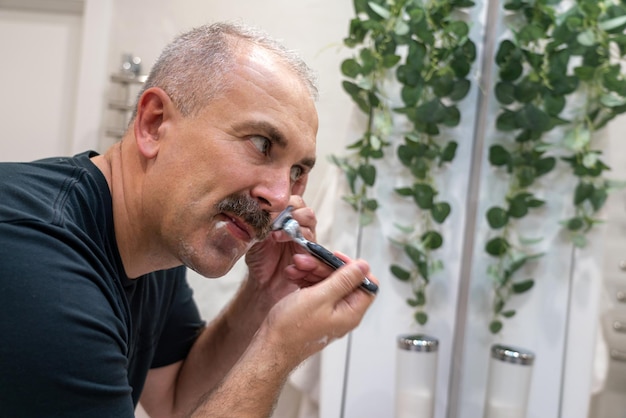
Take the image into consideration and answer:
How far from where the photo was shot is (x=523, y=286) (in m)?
1.36

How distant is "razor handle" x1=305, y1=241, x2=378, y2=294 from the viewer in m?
0.78

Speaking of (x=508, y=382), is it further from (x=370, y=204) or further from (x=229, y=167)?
(x=229, y=167)

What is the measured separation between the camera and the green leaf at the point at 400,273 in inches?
57.5

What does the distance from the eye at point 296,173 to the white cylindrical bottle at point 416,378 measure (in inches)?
26.5

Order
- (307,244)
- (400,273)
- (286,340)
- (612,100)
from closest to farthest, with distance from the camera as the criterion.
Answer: (286,340), (307,244), (612,100), (400,273)

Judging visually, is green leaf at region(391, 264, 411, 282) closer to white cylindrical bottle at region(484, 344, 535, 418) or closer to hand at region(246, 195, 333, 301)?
white cylindrical bottle at region(484, 344, 535, 418)

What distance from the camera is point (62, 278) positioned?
61 cm

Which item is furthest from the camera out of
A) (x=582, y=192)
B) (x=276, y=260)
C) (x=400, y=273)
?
(x=400, y=273)

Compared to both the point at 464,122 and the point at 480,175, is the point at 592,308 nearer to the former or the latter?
the point at 480,175

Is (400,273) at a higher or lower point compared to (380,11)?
lower

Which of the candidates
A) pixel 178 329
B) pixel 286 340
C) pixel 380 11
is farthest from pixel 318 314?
pixel 380 11

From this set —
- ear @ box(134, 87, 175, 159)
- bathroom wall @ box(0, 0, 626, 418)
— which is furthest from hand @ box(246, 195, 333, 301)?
bathroom wall @ box(0, 0, 626, 418)

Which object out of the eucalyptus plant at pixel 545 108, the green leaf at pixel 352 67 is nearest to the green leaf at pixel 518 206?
the eucalyptus plant at pixel 545 108

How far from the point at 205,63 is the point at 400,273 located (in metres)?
0.81
